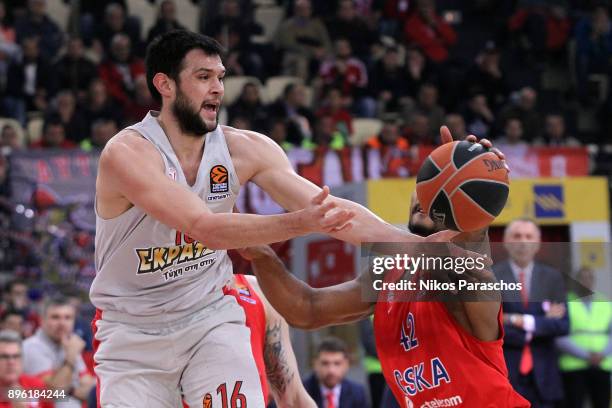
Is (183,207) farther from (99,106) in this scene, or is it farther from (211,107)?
(99,106)

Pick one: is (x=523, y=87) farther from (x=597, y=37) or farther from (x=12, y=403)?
(x=12, y=403)

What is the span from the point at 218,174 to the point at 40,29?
423 inches

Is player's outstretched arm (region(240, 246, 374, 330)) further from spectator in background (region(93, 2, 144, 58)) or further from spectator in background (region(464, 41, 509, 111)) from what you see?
spectator in background (region(464, 41, 509, 111))

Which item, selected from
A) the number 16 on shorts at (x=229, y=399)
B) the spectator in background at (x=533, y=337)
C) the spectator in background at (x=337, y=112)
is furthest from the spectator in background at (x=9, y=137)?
the number 16 on shorts at (x=229, y=399)

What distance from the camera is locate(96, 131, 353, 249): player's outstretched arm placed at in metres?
4.55

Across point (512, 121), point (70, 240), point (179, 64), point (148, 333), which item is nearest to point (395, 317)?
point (148, 333)

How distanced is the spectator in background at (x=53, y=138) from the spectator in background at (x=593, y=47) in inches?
305

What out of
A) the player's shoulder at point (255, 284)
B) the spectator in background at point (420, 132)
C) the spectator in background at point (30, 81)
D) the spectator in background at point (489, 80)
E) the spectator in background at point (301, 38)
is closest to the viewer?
the player's shoulder at point (255, 284)

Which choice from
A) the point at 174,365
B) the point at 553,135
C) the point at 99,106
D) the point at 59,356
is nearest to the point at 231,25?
the point at 99,106

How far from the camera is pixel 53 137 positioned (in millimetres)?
13109

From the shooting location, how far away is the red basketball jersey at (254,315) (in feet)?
18.2

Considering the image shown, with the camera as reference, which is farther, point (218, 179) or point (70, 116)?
point (70, 116)

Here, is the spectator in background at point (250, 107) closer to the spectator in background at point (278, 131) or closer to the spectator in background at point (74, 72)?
the spectator in background at point (278, 131)

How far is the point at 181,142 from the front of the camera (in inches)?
212
